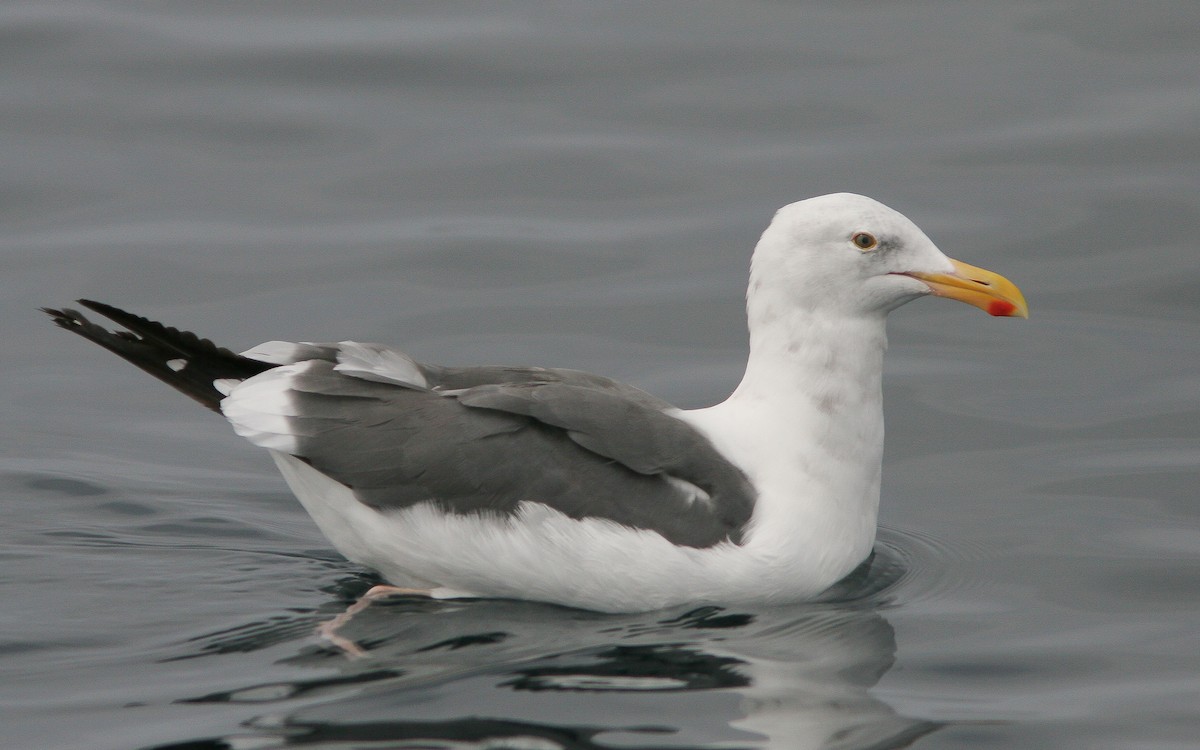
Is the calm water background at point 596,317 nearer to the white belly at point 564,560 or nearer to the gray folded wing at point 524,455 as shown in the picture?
the white belly at point 564,560

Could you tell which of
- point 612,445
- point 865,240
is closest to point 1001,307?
point 865,240

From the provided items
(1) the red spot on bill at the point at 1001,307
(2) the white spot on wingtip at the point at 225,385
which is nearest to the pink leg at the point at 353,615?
(2) the white spot on wingtip at the point at 225,385

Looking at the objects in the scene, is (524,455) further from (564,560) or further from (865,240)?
(865,240)

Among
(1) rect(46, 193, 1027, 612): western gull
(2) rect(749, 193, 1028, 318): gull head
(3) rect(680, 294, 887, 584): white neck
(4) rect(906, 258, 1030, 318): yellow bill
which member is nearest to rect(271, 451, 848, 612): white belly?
(1) rect(46, 193, 1027, 612): western gull

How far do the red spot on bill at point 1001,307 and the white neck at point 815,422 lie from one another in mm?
481

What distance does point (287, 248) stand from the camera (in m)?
12.2

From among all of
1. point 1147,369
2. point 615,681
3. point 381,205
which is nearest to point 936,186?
point 1147,369

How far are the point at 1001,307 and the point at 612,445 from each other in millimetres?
1829

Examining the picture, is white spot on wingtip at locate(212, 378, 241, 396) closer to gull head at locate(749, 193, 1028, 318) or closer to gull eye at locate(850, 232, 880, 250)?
gull head at locate(749, 193, 1028, 318)

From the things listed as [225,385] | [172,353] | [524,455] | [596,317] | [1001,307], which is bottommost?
[524,455]

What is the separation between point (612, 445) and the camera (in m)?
7.11

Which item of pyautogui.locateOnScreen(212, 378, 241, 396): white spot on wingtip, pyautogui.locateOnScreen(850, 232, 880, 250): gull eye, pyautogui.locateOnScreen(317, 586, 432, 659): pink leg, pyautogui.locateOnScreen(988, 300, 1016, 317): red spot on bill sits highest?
pyautogui.locateOnScreen(850, 232, 880, 250): gull eye

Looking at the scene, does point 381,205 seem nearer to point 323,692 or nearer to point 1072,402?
point 1072,402

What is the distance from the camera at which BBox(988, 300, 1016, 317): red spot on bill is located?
7.48 meters
